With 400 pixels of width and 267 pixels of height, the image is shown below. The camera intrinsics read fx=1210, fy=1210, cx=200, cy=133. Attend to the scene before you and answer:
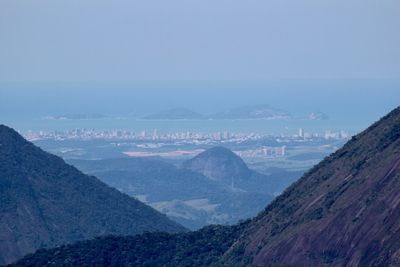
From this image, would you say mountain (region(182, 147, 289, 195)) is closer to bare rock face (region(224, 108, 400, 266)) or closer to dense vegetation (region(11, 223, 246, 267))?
dense vegetation (region(11, 223, 246, 267))

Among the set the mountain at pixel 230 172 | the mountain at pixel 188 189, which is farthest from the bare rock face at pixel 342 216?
the mountain at pixel 230 172

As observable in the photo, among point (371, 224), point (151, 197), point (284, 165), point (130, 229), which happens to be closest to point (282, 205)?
point (371, 224)

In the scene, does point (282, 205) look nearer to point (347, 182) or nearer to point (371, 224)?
point (347, 182)

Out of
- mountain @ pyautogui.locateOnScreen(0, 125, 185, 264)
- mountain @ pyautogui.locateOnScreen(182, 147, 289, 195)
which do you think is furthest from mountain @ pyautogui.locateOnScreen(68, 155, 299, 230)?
mountain @ pyautogui.locateOnScreen(0, 125, 185, 264)

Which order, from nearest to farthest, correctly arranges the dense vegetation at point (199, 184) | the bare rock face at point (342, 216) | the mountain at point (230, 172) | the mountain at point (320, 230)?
1. the bare rock face at point (342, 216)
2. the mountain at point (320, 230)
3. the dense vegetation at point (199, 184)
4. the mountain at point (230, 172)

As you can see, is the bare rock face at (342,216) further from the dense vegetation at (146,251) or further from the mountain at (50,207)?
the mountain at (50,207)

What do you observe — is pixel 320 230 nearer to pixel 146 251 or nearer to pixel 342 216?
pixel 342 216
